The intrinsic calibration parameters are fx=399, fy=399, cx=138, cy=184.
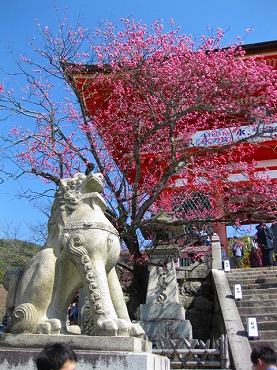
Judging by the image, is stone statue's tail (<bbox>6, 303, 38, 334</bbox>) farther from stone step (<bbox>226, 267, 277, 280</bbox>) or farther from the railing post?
the railing post

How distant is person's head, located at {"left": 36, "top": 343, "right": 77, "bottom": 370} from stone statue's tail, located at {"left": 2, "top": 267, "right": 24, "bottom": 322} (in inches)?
65.4

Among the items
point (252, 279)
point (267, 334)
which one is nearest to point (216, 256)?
point (252, 279)

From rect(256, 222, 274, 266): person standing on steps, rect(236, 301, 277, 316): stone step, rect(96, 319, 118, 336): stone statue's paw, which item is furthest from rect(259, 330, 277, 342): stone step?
rect(256, 222, 274, 266): person standing on steps

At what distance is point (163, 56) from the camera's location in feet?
33.6

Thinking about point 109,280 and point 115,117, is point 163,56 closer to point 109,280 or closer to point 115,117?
point 115,117

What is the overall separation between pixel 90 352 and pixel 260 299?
6349 mm

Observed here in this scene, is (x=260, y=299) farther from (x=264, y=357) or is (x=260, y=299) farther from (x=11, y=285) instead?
(x=11, y=285)

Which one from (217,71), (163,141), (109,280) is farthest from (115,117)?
(109,280)

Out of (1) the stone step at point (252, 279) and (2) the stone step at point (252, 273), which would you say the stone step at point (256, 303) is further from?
(2) the stone step at point (252, 273)

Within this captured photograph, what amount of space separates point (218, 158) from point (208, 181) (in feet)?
6.21

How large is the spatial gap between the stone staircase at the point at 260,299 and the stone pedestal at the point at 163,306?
127cm

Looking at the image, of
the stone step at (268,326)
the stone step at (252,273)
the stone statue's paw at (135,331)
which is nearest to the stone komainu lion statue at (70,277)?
the stone statue's paw at (135,331)

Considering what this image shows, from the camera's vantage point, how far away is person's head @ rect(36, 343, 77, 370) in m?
2.20

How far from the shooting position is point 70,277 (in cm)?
371
